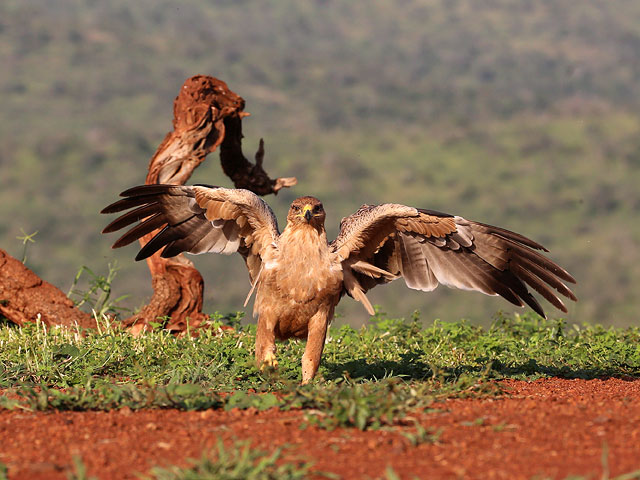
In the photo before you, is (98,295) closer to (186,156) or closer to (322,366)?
(186,156)

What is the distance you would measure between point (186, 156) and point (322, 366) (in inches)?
130

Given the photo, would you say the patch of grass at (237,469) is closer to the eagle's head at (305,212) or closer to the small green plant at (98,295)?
the eagle's head at (305,212)

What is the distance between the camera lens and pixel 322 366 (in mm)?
7188

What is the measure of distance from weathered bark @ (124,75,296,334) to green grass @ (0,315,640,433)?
63 centimetres

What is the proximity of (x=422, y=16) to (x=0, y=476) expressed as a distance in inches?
2272

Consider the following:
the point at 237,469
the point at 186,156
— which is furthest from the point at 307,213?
the point at 186,156

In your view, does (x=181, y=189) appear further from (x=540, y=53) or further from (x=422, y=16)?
(x=422, y=16)

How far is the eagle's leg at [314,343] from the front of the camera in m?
6.44

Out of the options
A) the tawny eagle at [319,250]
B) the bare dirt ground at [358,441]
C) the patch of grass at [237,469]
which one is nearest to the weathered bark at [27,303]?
the tawny eagle at [319,250]

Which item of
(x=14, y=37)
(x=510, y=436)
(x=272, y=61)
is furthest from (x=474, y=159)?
(x=510, y=436)

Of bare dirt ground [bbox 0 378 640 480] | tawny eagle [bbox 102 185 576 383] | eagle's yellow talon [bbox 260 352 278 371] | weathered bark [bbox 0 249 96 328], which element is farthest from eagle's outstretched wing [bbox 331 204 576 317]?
weathered bark [bbox 0 249 96 328]

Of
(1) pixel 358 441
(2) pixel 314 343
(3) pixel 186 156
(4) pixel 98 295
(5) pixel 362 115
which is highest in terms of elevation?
(5) pixel 362 115

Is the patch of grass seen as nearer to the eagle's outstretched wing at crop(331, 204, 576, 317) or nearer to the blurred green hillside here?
the eagle's outstretched wing at crop(331, 204, 576, 317)

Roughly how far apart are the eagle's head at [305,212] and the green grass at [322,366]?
45.5 inches
